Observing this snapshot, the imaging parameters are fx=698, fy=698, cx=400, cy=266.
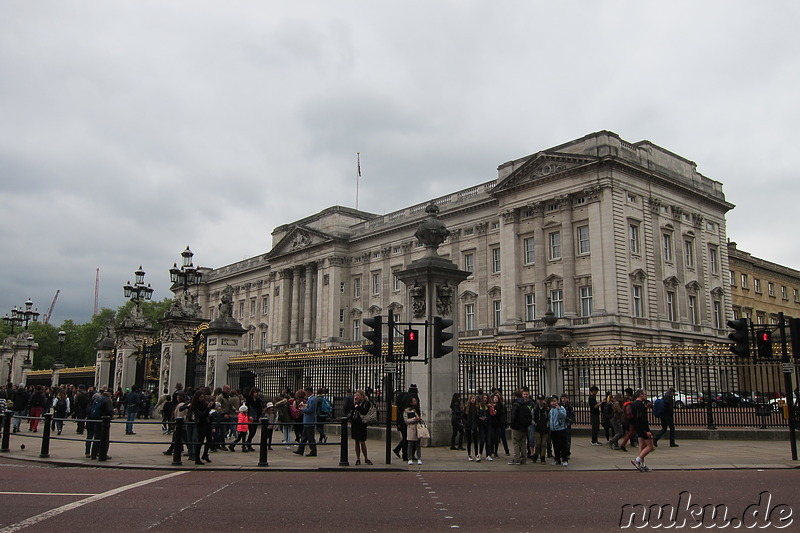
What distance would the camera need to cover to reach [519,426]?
15.4 m

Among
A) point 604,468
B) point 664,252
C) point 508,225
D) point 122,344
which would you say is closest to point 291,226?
point 508,225

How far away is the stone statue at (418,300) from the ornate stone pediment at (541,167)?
37.1 meters

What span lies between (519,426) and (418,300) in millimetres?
4394

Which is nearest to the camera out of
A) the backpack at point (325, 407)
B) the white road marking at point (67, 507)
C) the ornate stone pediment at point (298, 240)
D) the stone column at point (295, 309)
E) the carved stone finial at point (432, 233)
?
the white road marking at point (67, 507)

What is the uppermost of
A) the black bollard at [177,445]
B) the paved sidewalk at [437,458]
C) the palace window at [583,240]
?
the palace window at [583,240]

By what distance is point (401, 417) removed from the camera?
15.5 metres

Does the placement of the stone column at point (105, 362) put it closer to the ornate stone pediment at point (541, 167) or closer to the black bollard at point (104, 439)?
the black bollard at point (104, 439)

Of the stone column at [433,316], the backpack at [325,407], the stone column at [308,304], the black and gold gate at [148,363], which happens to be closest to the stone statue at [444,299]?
the stone column at [433,316]

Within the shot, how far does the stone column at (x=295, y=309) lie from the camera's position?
84.1 metres

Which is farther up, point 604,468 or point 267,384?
point 267,384

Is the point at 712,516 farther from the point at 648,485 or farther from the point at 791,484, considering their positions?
the point at 791,484

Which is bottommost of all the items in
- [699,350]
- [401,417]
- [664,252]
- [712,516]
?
[712,516]

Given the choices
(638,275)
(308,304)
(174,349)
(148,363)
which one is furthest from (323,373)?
(308,304)

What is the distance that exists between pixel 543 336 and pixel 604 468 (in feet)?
26.9
